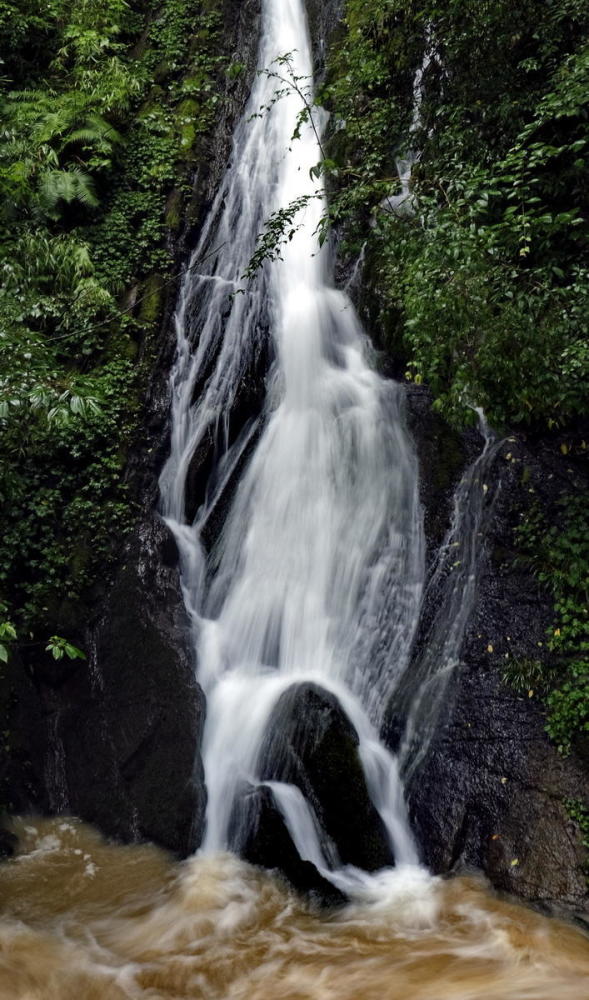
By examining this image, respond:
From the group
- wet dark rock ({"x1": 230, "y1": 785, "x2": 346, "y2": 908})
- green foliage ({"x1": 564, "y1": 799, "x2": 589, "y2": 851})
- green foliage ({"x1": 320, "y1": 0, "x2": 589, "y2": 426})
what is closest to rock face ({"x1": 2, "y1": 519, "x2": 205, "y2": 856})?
wet dark rock ({"x1": 230, "y1": 785, "x2": 346, "y2": 908})

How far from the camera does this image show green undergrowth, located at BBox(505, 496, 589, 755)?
16.9 ft

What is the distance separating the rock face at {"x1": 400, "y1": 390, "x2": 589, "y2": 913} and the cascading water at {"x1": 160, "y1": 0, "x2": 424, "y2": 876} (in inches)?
15.8

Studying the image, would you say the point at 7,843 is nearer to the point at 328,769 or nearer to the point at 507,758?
the point at 328,769

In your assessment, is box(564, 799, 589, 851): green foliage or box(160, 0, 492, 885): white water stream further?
box(160, 0, 492, 885): white water stream

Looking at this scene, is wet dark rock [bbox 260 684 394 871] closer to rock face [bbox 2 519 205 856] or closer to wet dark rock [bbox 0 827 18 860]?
rock face [bbox 2 519 205 856]

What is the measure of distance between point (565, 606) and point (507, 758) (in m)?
1.30

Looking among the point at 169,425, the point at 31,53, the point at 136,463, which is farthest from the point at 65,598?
the point at 31,53

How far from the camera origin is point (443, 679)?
5.81 m

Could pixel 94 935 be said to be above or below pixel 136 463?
below

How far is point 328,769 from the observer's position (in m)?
5.38

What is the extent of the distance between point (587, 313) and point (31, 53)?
10.8 meters

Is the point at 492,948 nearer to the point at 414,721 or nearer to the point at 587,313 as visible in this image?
the point at 414,721

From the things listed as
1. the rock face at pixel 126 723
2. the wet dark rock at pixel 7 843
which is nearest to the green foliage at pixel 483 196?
the rock face at pixel 126 723

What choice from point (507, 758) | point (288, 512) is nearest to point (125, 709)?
point (288, 512)
